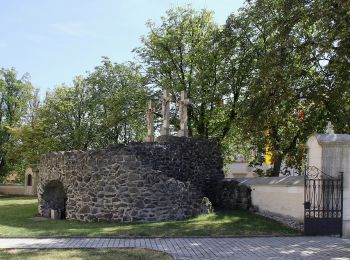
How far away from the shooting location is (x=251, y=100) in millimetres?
19078

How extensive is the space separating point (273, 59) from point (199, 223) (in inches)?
261

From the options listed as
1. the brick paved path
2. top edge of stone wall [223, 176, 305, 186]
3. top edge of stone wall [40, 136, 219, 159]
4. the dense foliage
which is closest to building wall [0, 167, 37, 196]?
the dense foliage

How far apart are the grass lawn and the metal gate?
0.74m

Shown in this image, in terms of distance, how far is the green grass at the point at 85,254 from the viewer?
32.4 feet

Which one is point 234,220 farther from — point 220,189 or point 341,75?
point 341,75

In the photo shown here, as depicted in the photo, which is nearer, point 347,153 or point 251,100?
point 347,153

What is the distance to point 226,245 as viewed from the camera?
11.9 m

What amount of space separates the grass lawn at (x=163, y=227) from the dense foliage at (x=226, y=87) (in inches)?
178

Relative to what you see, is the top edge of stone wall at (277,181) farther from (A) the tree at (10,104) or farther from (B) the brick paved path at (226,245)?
(A) the tree at (10,104)

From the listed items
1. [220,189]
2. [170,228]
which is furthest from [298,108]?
[170,228]

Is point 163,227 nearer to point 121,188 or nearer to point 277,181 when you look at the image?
point 121,188

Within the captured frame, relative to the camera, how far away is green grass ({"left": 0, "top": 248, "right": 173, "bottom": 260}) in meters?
9.89

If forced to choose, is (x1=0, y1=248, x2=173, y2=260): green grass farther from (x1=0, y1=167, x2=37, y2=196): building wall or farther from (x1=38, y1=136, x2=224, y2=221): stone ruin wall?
(x1=0, y1=167, x2=37, y2=196): building wall

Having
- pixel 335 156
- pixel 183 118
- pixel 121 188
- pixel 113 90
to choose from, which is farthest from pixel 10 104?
pixel 335 156
